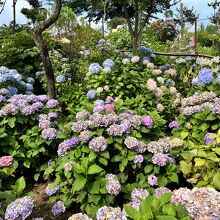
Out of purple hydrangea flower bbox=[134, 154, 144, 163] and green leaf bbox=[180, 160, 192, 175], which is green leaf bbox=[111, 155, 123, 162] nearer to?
purple hydrangea flower bbox=[134, 154, 144, 163]

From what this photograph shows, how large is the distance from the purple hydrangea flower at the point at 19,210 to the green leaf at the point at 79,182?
1.78ft

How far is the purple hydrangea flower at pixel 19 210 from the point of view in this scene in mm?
2458

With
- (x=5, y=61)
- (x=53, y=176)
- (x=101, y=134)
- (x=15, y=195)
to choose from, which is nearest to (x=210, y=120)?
(x=101, y=134)

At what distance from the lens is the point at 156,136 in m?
3.83

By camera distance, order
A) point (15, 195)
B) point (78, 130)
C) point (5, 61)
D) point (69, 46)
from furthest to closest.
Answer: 1. point (69, 46)
2. point (5, 61)
3. point (78, 130)
4. point (15, 195)

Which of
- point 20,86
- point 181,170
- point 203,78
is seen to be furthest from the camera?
point 20,86

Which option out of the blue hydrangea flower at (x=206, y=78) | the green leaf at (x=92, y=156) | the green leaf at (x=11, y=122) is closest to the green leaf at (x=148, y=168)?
the green leaf at (x=92, y=156)

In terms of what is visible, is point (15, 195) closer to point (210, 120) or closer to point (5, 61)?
point (210, 120)

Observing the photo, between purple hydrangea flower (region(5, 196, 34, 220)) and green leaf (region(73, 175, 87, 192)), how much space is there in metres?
0.54

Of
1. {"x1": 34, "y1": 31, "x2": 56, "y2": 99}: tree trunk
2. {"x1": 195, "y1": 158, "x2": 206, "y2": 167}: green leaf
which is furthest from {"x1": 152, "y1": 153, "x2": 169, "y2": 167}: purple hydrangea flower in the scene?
{"x1": 34, "y1": 31, "x2": 56, "y2": 99}: tree trunk

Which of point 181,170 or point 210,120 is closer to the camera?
point 181,170

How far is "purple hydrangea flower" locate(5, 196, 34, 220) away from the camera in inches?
96.8

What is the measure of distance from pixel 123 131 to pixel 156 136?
0.54 meters

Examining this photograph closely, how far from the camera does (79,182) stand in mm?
3066
